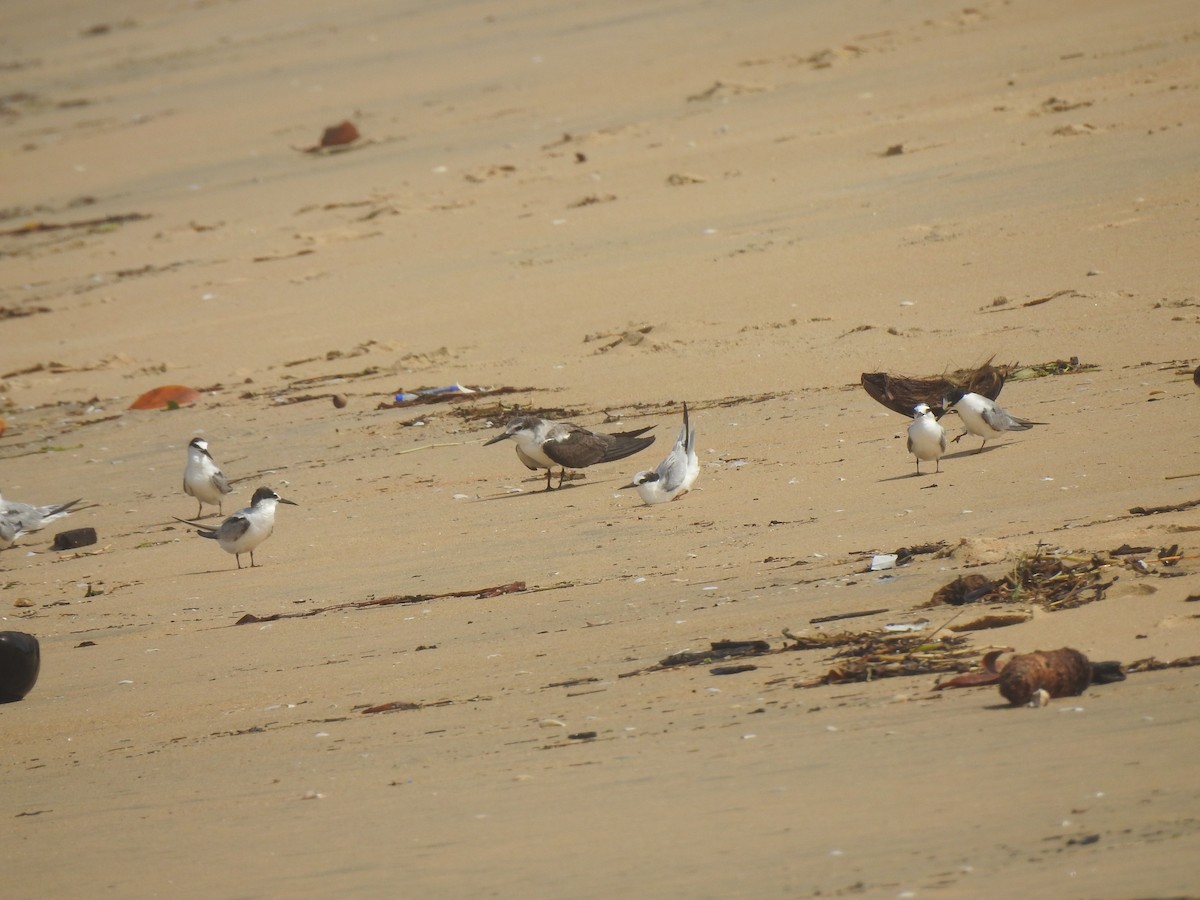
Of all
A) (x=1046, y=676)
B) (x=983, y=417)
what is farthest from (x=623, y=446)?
(x=1046, y=676)

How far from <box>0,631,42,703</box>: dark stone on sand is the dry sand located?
10 cm

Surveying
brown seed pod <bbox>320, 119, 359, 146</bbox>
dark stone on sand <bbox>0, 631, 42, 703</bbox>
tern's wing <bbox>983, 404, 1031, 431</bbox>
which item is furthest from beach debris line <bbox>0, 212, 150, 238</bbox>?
tern's wing <bbox>983, 404, 1031, 431</bbox>

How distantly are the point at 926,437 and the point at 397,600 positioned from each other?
251 cm

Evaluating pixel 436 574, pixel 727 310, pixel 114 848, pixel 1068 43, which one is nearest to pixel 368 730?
pixel 114 848

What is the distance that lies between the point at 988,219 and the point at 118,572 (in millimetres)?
6610

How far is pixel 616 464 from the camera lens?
378 inches

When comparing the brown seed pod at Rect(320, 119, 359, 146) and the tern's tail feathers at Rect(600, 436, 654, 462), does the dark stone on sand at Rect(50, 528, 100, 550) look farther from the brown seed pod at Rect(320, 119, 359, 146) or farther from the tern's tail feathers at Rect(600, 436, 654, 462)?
the brown seed pod at Rect(320, 119, 359, 146)

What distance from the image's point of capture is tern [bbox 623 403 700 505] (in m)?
8.02

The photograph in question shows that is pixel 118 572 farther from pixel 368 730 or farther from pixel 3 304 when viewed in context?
pixel 3 304

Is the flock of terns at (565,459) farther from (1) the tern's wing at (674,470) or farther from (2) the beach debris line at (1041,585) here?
(2) the beach debris line at (1041,585)

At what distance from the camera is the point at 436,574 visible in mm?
7508

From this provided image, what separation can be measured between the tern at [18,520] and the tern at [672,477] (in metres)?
3.50

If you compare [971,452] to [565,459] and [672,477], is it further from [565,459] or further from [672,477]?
[565,459]

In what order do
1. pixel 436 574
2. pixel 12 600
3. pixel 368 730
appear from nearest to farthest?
pixel 368 730, pixel 436 574, pixel 12 600
